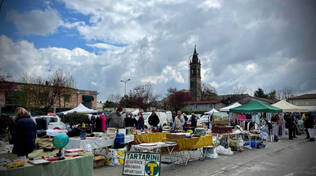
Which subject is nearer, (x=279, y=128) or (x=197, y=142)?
(x=197, y=142)

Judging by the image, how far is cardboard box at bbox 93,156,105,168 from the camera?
779 cm

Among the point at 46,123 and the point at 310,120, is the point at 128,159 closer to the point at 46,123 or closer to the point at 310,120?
the point at 46,123

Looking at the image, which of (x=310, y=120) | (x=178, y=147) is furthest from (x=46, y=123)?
(x=310, y=120)

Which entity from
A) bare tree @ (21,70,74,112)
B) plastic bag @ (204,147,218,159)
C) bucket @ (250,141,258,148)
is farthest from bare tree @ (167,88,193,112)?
plastic bag @ (204,147,218,159)

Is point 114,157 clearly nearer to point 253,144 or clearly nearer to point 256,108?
point 253,144

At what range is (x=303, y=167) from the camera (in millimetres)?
7848

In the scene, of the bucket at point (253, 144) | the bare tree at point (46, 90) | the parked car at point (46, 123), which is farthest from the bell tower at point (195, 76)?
the bucket at point (253, 144)

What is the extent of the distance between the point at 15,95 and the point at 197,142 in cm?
2951

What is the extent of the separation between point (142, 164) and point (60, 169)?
161 centimetres

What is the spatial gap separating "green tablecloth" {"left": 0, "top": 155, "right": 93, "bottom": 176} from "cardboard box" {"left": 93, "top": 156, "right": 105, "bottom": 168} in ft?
8.48

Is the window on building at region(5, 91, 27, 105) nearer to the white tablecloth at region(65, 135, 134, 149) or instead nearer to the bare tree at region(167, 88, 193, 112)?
the white tablecloth at region(65, 135, 134, 149)

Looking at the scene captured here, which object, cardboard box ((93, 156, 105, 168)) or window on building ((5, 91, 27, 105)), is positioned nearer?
cardboard box ((93, 156, 105, 168))

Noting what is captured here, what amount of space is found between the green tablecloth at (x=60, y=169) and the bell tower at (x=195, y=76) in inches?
3474

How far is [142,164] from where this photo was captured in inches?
201
